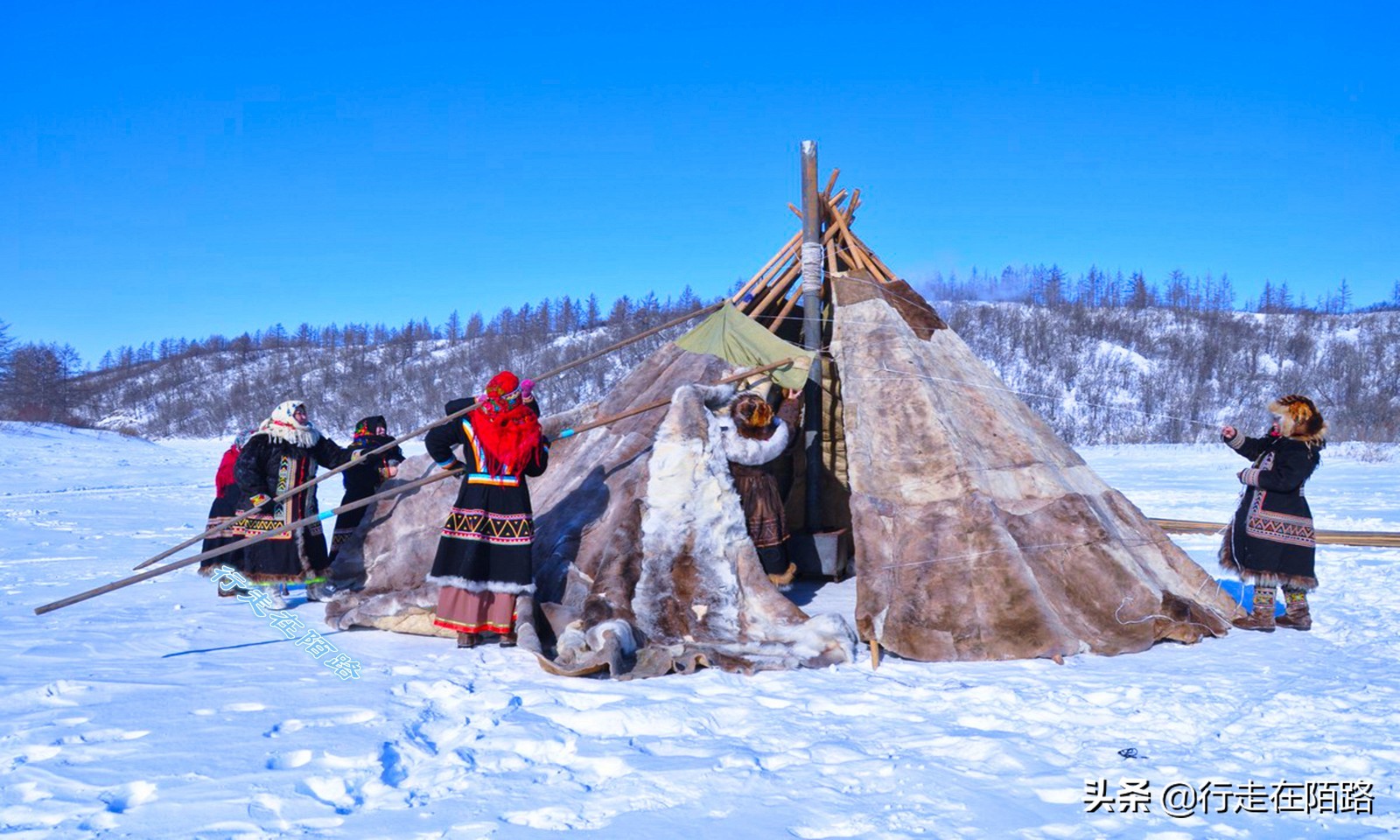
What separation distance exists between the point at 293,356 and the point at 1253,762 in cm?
6497

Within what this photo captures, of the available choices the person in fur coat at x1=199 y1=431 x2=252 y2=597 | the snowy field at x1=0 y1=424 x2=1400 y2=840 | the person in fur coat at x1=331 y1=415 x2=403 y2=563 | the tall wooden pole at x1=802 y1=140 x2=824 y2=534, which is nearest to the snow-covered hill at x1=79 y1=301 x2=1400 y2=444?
the tall wooden pole at x1=802 y1=140 x2=824 y2=534

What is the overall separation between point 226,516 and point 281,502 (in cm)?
58

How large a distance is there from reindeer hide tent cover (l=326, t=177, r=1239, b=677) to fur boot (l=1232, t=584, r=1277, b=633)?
138mm

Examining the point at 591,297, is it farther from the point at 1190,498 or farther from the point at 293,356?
the point at 1190,498

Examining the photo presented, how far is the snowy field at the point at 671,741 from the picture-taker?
8.52ft

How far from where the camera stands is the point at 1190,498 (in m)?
13.6

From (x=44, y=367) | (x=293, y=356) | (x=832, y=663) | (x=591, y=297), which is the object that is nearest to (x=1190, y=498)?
(x=832, y=663)

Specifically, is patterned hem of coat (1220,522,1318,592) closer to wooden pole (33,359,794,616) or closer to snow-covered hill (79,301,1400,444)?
wooden pole (33,359,794,616)

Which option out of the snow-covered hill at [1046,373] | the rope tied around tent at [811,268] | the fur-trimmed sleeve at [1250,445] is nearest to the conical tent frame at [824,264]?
the rope tied around tent at [811,268]

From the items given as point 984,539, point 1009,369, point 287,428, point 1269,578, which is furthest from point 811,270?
point 1009,369

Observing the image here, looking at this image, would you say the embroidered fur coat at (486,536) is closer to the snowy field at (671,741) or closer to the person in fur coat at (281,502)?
the snowy field at (671,741)

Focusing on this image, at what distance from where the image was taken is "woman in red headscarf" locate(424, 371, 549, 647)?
4.59 metres

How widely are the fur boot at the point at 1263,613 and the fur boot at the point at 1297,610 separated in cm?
10

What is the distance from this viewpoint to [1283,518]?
16.7ft
